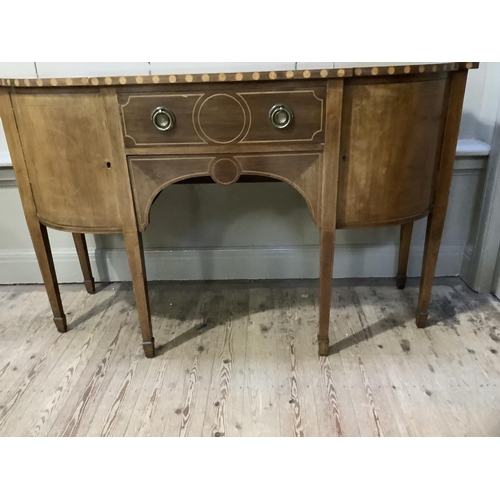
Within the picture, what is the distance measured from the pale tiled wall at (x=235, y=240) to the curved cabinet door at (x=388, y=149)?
0.53 meters

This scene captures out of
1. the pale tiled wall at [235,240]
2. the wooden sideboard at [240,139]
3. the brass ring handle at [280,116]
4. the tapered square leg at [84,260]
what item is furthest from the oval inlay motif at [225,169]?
the tapered square leg at [84,260]

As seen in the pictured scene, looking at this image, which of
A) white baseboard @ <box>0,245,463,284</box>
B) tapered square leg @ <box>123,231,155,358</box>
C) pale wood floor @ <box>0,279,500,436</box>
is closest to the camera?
pale wood floor @ <box>0,279,500,436</box>

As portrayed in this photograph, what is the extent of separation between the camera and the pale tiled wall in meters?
1.79

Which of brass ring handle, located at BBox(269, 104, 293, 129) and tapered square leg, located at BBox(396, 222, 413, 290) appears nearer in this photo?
brass ring handle, located at BBox(269, 104, 293, 129)

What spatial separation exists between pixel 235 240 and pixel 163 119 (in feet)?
2.65

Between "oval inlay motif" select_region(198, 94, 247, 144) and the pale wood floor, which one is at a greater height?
"oval inlay motif" select_region(198, 94, 247, 144)

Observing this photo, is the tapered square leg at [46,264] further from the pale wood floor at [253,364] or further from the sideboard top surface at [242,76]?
the sideboard top surface at [242,76]

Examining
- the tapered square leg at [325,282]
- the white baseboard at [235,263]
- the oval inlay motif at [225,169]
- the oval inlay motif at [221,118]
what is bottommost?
the white baseboard at [235,263]

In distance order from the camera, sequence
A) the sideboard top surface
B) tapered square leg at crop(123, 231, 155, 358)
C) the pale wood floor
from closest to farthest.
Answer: the sideboard top surface → the pale wood floor → tapered square leg at crop(123, 231, 155, 358)

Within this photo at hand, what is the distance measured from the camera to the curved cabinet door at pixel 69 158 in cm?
118

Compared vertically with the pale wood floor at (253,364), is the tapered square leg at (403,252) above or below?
above

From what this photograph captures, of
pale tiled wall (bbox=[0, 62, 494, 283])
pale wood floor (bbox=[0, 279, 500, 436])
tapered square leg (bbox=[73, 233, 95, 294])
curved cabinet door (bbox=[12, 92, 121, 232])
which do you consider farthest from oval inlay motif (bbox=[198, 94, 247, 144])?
tapered square leg (bbox=[73, 233, 95, 294])

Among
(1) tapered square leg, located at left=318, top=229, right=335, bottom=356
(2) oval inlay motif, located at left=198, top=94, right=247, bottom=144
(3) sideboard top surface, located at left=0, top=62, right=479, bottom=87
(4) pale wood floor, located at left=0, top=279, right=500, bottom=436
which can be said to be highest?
(3) sideboard top surface, located at left=0, top=62, right=479, bottom=87

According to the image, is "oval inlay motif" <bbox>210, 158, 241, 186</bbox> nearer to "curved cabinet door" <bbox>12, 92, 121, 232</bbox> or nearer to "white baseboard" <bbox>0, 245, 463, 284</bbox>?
"curved cabinet door" <bbox>12, 92, 121, 232</bbox>
